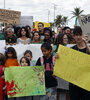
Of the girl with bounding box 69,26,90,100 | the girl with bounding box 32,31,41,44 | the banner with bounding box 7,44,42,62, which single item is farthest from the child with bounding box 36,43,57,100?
the girl with bounding box 32,31,41,44

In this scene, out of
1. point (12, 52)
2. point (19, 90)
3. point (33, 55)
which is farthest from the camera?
point (33, 55)

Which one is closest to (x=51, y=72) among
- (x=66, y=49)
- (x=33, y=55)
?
(x=66, y=49)

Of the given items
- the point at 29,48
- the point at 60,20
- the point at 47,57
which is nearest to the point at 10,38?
the point at 29,48

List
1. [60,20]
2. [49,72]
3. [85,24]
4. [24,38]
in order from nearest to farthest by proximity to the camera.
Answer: [49,72]
[85,24]
[24,38]
[60,20]

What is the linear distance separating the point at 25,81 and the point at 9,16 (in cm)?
427

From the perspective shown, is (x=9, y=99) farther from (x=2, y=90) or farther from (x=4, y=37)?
(x=4, y=37)

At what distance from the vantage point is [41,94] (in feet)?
13.4

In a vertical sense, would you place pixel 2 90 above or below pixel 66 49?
below

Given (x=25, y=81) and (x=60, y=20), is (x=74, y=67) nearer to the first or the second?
(x=25, y=81)

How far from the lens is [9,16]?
7879mm

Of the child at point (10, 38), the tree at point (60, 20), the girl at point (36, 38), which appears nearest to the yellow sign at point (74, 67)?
the girl at point (36, 38)

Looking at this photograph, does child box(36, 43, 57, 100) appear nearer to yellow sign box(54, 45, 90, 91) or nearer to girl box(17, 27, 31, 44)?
yellow sign box(54, 45, 90, 91)

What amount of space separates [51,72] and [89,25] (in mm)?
1507

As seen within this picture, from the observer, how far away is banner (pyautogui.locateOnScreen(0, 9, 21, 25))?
304 inches
